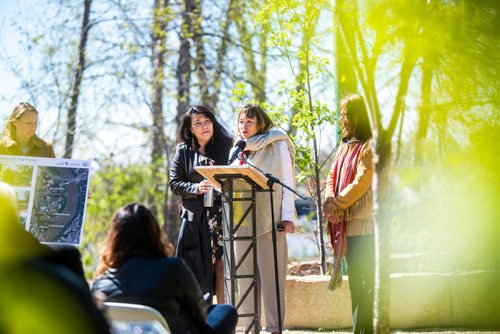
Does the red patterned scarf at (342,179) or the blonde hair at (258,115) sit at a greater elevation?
the blonde hair at (258,115)

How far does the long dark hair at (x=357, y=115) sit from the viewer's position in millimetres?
5406

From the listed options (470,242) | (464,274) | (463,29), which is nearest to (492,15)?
(463,29)

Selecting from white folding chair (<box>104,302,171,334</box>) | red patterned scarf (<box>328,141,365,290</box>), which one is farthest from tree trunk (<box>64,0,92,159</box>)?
white folding chair (<box>104,302,171,334</box>)

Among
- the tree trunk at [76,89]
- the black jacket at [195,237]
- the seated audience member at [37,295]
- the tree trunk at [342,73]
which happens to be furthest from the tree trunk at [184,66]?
the seated audience member at [37,295]

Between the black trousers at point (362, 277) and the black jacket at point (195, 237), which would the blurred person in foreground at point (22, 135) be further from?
the black trousers at point (362, 277)

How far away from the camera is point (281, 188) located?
5.89 meters

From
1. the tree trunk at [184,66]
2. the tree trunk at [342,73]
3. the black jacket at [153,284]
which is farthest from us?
the tree trunk at [184,66]

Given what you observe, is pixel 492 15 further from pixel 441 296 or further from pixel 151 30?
pixel 151 30

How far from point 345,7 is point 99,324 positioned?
2.81 m

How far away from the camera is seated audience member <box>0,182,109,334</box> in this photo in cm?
219

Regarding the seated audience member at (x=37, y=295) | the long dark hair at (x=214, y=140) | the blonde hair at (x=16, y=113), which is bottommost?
the seated audience member at (x=37, y=295)

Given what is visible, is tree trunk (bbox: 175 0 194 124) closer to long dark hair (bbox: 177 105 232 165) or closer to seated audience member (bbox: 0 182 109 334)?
long dark hair (bbox: 177 105 232 165)

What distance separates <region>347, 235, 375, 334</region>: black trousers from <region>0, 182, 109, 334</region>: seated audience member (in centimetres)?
334

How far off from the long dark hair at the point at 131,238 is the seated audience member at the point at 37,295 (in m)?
1.11
